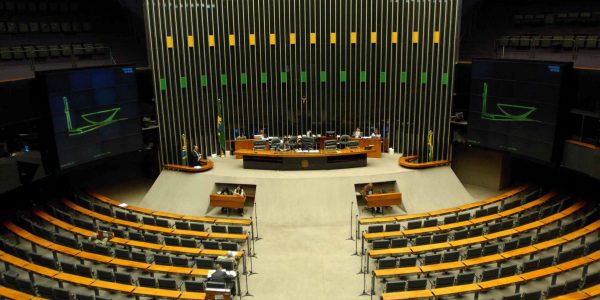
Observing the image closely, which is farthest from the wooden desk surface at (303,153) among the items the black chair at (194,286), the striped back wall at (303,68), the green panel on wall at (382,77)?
the black chair at (194,286)

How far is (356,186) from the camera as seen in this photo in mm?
17391

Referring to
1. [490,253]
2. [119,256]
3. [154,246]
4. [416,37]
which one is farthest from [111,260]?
[416,37]

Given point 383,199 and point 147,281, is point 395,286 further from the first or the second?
point 147,281

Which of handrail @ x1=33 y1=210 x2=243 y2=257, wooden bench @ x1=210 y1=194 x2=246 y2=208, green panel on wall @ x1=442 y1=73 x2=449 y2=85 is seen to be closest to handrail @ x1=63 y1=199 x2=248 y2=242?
handrail @ x1=33 y1=210 x2=243 y2=257

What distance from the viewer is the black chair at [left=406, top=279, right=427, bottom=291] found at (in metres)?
11.3

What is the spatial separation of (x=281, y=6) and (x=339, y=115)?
5121 mm

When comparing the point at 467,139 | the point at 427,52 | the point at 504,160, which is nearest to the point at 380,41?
the point at 427,52

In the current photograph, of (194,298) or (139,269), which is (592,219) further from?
(139,269)

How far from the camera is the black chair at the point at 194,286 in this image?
11.4 meters

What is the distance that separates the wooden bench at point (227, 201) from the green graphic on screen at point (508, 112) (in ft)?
30.5

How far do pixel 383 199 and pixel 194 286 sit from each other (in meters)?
7.60

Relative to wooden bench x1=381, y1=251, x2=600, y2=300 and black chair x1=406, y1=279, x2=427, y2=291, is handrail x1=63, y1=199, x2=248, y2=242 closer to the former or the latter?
black chair x1=406, y1=279, x2=427, y2=291

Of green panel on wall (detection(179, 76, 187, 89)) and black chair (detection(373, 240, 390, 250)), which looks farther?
green panel on wall (detection(179, 76, 187, 89))

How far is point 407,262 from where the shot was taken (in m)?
12.2
